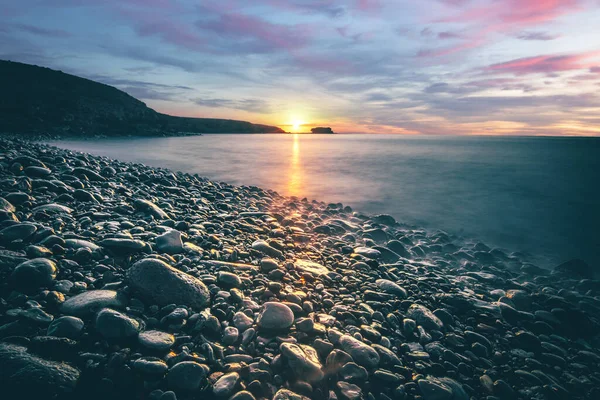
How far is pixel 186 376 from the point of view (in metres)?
1.92

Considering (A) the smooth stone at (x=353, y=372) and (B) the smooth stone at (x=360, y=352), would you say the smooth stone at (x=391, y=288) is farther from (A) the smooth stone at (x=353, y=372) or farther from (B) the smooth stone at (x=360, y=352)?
(A) the smooth stone at (x=353, y=372)

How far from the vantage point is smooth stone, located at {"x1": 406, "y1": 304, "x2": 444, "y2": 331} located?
10.1 feet

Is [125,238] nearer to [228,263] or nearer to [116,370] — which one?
[228,263]

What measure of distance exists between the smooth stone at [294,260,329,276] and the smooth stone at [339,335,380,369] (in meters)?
1.24

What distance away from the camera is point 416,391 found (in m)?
2.27

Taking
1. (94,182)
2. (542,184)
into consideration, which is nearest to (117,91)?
(94,182)

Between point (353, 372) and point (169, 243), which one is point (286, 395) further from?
point (169, 243)

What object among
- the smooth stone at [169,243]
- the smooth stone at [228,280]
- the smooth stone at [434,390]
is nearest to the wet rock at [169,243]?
the smooth stone at [169,243]

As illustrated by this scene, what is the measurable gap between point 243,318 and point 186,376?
719 mm

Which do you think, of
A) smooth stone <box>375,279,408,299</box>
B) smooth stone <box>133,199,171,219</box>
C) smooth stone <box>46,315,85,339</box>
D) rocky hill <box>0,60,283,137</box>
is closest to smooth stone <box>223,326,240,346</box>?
smooth stone <box>46,315,85,339</box>

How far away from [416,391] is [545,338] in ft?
7.29

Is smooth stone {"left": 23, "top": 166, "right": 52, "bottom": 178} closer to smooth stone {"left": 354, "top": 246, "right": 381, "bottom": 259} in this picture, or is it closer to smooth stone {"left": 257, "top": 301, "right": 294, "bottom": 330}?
smooth stone {"left": 257, "top": 301, "right": 294, "bottom": 330}

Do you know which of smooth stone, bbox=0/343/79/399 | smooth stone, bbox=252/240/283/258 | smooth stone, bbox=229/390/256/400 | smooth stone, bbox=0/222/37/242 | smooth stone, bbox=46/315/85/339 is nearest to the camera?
smooth stone, bbox=0/343/79/399

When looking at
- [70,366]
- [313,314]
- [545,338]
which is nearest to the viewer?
[70,366]
